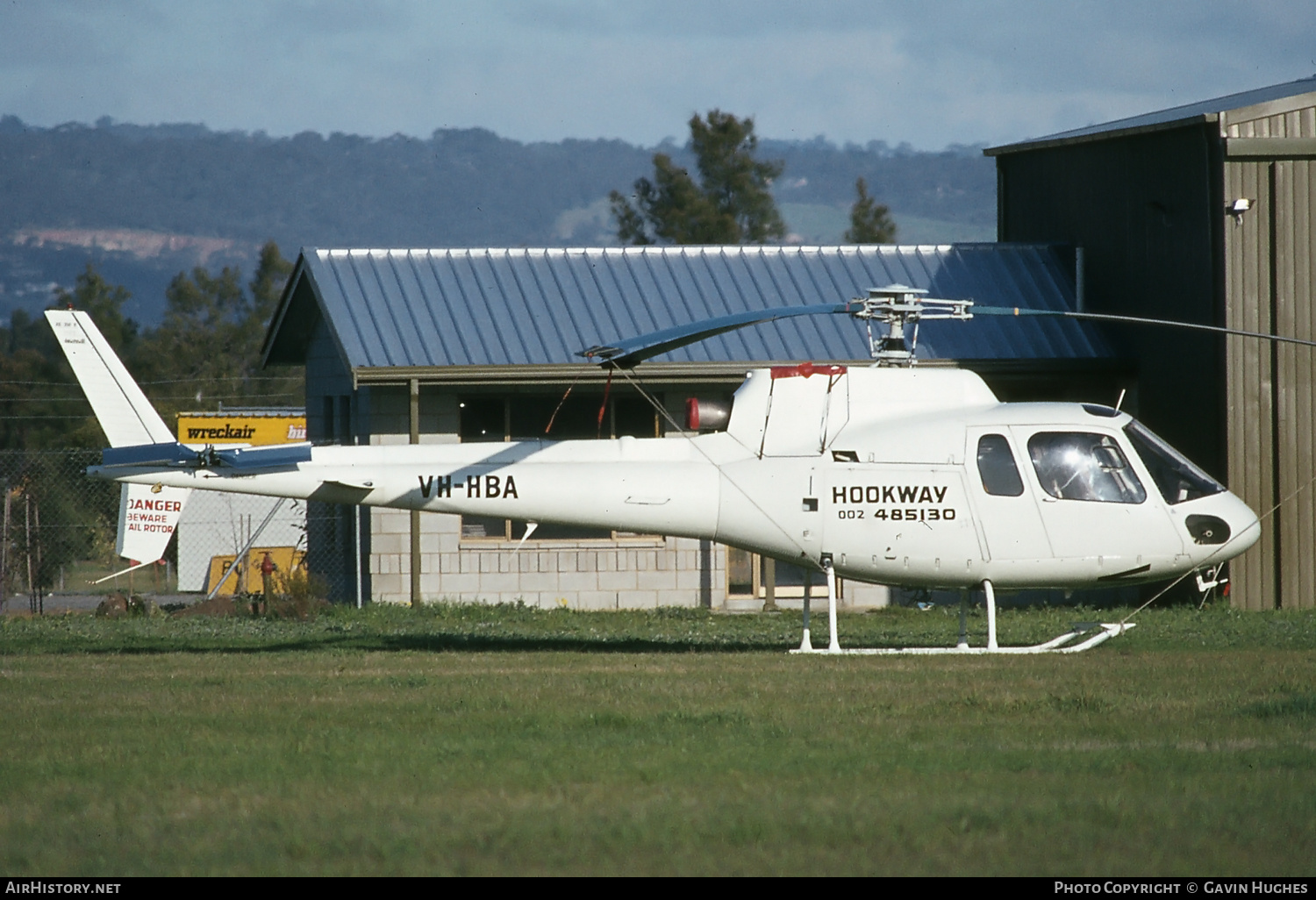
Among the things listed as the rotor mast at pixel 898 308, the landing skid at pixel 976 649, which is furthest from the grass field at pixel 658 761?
the rotor mast at pixel 898 308

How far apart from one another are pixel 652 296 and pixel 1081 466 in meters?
8.88

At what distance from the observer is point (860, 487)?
14320 millimetres

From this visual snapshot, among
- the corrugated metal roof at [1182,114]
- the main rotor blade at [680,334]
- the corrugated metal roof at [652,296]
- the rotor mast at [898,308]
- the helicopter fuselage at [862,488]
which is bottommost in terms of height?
the helicopter fuselage at [862,488]

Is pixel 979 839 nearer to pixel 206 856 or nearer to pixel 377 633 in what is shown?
pixel 206 856

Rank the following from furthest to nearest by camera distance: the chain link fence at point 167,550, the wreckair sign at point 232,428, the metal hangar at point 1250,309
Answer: the chain link fence at point 167,550 → the wreckair sign at point 232,428 → the metal hangar at point 1250,309

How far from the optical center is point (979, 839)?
705 centimetres

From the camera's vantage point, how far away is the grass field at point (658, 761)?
272 inches

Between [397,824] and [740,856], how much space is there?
5.44 feet

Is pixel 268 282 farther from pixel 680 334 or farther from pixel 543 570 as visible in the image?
pixel 680 334

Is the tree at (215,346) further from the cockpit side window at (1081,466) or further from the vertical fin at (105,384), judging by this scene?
the cockpit side window at (1081,466)

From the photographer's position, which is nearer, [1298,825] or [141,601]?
[1298,825]

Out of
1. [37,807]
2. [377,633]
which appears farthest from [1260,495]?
[37,807]

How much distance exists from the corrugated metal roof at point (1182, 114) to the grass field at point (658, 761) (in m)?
8.20

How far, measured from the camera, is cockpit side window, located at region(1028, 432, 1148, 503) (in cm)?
1434
